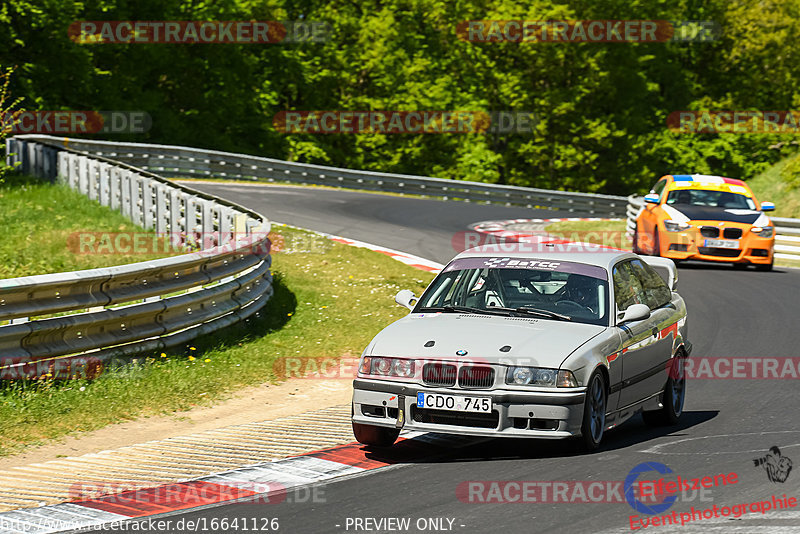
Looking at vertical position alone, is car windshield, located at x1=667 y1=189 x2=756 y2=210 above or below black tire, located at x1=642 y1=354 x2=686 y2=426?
above

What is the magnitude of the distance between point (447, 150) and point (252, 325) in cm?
4617

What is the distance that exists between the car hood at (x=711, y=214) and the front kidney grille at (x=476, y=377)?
45.2 ft

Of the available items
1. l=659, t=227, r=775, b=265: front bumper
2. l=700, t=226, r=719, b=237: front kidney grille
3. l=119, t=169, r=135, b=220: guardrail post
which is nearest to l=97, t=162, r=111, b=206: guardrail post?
l=119, t=169, r=135, b=220: guardrail post

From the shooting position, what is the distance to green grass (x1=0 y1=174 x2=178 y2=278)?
15.1 meters

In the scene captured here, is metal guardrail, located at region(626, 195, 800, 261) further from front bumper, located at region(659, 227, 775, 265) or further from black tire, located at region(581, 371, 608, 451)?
black tire, located at region(581, 371, 608, 451)

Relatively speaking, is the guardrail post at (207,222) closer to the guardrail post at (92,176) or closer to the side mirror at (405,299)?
the guardrail post at (92,176)

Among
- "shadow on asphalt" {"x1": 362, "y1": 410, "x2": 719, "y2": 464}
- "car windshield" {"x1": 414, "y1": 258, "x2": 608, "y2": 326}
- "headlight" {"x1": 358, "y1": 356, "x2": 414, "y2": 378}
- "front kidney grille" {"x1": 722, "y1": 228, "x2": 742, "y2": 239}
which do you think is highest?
"car windshield" {"x1": 414, "y1": 258, "x2": 608, "y2": 326}

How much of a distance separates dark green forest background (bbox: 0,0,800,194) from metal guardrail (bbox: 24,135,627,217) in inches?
591

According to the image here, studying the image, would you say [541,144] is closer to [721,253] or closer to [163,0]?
[163,0]

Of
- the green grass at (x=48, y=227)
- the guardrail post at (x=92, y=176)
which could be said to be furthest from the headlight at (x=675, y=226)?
the guardrail post at (x=92, y=176)

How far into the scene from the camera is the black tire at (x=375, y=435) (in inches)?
315

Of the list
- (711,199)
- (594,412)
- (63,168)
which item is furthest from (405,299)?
(63,168)

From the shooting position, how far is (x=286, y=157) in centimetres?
5675

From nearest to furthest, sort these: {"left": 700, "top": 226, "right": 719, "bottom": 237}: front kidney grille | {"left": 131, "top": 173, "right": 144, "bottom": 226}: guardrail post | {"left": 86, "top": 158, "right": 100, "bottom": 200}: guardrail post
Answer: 1. {"left": 131, "top": 173, "right": 144, "bottom": 226}: guardrail post
2. {"left": 700, "top": 226, "right": 719, "bottom": 237}: front kidney grille
3. {"left": 86, "top": 158, "right": 100, "bottom": 200}: guardrail post
